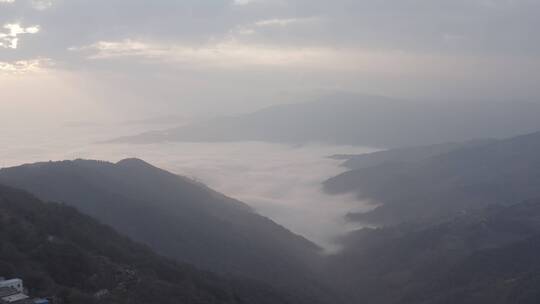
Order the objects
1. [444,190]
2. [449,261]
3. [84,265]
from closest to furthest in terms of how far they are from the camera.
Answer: [84,265]
[449,261]
[444,190]

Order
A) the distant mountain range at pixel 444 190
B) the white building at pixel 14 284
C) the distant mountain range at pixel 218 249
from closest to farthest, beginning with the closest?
the white building at pixel 14 284 → the distant mountain range at pixel 218 249 → the distant mountain range at pixel 444 190

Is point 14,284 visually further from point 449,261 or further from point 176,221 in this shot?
point 449,261

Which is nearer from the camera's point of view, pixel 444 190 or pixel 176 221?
pixel 176 221

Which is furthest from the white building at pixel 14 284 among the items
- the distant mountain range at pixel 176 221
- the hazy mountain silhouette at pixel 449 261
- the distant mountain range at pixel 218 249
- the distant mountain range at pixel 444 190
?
the distant mountain range at pixel 444 190

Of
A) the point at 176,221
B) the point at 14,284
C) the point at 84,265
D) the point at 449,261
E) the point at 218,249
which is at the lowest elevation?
the point at 449,261

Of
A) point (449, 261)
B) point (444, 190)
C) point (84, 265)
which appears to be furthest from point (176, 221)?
point (444, 190)

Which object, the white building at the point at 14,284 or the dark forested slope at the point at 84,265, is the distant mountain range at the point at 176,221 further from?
the white building at the point at 14,284

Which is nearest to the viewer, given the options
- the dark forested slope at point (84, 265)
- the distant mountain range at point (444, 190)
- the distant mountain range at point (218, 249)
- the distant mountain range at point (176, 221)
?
the dark forested slope at point (84, 265)

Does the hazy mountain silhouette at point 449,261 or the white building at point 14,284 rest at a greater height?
the white building at point 14,284

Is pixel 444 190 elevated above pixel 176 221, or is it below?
below
